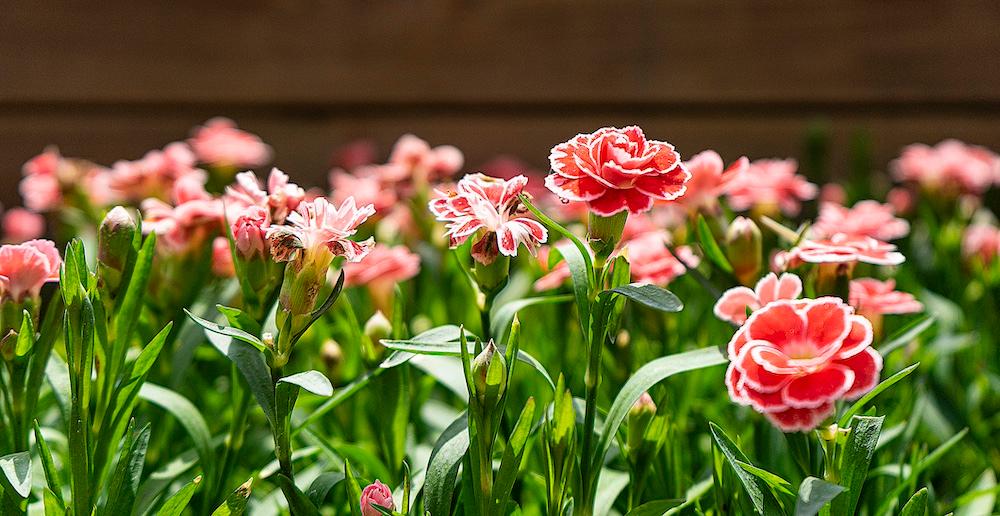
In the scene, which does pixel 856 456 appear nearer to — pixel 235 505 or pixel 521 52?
pixel 235 505

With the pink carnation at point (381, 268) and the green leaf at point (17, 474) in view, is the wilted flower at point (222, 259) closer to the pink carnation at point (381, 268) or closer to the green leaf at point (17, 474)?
the pink carnation at point (381, 268)

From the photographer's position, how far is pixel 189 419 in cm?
56

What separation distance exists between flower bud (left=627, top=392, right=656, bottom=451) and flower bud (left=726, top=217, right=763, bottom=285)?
128mm

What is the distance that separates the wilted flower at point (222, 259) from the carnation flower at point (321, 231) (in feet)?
0.78

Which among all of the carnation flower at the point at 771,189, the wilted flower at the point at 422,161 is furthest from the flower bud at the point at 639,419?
the wilted flower at the point at 422,161

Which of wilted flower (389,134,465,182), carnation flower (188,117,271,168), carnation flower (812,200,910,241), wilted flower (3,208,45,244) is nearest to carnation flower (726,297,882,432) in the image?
carnation flower (812,200,910,241)

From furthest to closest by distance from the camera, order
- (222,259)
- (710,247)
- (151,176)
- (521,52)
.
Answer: (521,52) < (151,176) < (222,259) < (710,247)

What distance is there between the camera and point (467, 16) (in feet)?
4.33

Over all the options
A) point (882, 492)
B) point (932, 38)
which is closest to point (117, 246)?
point (882, 492)

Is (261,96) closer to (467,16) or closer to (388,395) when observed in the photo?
(467,16)

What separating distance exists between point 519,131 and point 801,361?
1.01 metres

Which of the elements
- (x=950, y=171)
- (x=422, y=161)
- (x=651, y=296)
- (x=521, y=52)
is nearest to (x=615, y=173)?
(x=651, y=296)

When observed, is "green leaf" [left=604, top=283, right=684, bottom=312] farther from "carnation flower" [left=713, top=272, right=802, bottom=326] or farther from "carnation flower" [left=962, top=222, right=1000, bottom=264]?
"carnation flower" [left=962, top=222, right=1000, bottom=264]

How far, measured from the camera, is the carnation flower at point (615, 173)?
43 centimetres
